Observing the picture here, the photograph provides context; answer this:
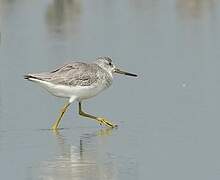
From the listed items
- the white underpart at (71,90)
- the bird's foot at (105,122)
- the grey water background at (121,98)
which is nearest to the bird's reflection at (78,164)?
the grey water background at (121,98)

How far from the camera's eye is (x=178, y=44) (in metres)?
17.4

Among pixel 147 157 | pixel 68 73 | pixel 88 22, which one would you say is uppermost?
pixel 88 22

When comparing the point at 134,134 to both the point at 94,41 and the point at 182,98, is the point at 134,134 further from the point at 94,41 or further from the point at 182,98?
the point at 94,41

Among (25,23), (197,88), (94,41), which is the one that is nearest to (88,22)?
(25,23)

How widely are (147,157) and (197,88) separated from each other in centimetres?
393

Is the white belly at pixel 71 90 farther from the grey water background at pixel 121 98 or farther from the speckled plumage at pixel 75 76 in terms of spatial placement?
the grey water background at pixel 121 98

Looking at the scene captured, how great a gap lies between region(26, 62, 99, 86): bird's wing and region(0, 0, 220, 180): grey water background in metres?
0.53

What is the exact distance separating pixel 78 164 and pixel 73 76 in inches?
90.3

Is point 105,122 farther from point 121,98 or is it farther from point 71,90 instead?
point 121,98

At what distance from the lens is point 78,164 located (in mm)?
9445

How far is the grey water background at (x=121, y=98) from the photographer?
938 centimetres

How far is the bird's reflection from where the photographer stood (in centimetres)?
890

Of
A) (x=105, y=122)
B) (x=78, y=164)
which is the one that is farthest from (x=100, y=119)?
(x=78, y=164)

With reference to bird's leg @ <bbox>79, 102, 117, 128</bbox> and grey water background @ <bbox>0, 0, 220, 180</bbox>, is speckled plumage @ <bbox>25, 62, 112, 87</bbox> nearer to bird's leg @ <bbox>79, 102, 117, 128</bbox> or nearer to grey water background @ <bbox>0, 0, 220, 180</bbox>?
bird's leg @ <bbox>79, 102, 117, 128</bbox>
